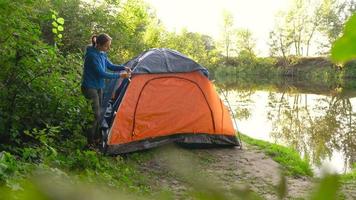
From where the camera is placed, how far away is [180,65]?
22.8 ft

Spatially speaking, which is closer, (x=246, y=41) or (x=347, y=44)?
(x=347, y=44)

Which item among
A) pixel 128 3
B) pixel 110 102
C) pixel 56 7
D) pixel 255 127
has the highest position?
pixel 128 3

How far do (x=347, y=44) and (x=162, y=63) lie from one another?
21.1ft

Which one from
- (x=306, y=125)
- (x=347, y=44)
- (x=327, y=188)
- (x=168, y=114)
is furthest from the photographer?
(x=306, y=125)

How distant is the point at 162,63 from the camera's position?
6.82 meters

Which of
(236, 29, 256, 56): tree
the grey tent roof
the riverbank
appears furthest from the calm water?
(236, 29, 256, 56): tree

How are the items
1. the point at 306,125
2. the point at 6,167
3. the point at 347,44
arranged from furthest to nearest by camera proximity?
1. the point at 306,125
2. the point at 6,167
3. the point at 347,44

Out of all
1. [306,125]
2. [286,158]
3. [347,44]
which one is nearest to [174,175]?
[347,44]

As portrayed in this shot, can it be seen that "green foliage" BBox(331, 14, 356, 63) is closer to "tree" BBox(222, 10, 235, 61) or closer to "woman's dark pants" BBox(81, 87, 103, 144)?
"woman's dark pants" BBox(81, 87, 103, 144)

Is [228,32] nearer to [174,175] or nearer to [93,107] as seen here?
[93,107]

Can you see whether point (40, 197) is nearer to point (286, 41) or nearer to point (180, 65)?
point (180, 65)

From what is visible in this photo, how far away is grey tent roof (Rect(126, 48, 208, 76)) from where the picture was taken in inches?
260

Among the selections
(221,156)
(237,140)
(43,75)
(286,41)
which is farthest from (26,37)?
(286,41)

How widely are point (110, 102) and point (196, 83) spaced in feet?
4.74
